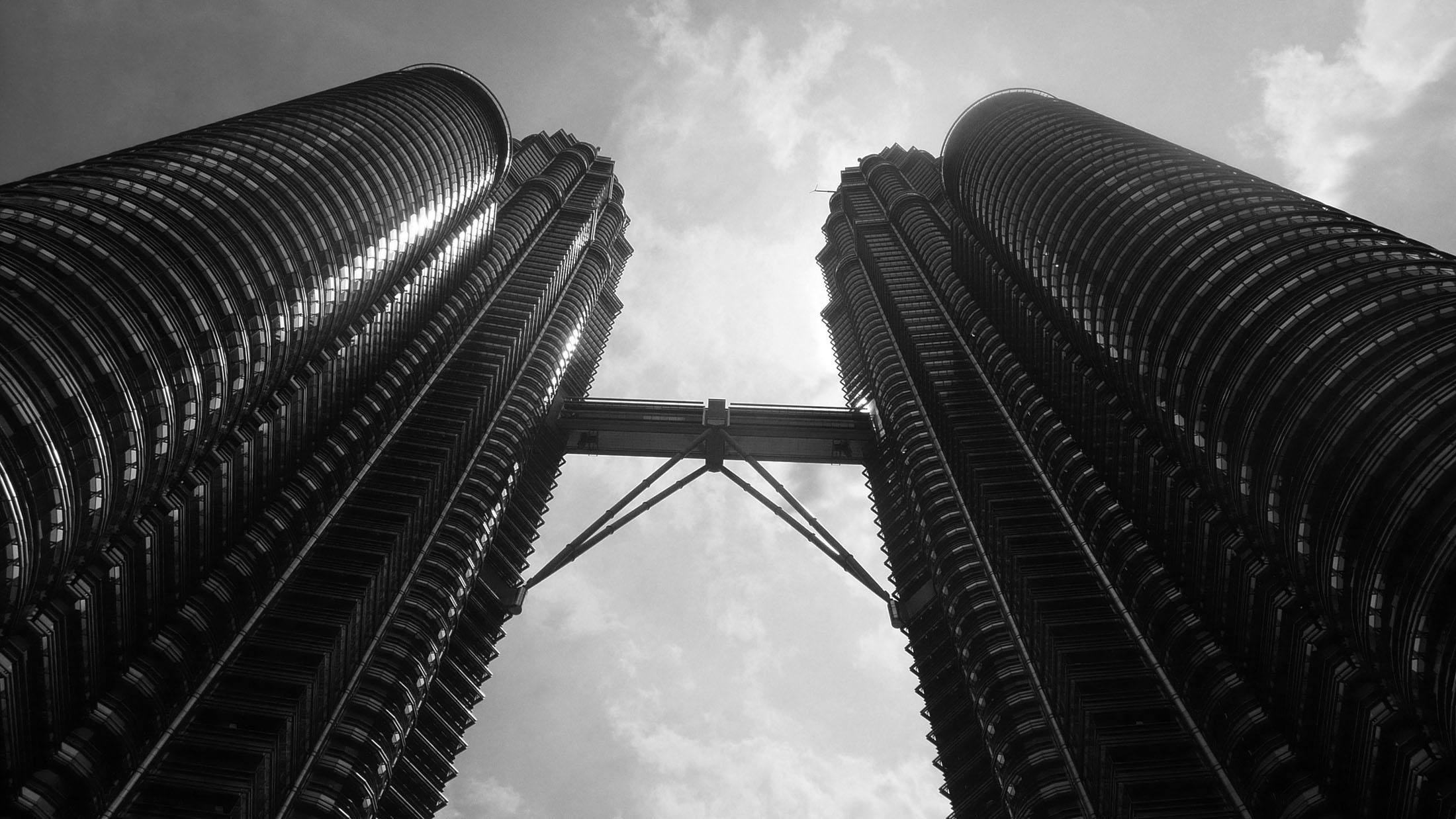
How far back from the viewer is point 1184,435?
60.8m

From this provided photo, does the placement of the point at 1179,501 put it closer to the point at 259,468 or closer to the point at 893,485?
the point at 893,485

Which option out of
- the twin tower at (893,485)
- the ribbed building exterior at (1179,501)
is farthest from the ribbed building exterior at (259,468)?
the ribbed building exterior at (1179,501)

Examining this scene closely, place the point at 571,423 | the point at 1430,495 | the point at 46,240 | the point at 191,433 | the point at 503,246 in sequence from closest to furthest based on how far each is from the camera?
the point at 1430,495, the point at 46,240, the point at 191,433, the point at 571,423, the point at 503,246

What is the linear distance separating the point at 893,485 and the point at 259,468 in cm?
6036

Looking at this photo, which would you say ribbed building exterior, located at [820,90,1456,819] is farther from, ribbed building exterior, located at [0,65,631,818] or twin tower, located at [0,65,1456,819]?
ribbed building exterior, located at [0,65,631,818]

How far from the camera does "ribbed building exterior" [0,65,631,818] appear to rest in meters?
49.3

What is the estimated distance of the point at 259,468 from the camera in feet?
242

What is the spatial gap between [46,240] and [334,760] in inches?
1313

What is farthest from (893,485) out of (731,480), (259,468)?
(259,468)

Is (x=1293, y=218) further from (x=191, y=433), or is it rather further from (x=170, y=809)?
(x=170, y=809)

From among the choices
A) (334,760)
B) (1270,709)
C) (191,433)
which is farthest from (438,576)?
(1270,709)

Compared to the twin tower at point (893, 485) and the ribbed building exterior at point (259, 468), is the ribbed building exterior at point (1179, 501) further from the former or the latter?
the ribbed building exterior at point (259, 468)

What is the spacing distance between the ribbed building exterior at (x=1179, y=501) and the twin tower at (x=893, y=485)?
27cm

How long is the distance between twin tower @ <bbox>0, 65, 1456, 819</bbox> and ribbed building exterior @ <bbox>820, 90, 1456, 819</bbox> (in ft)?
0.88
